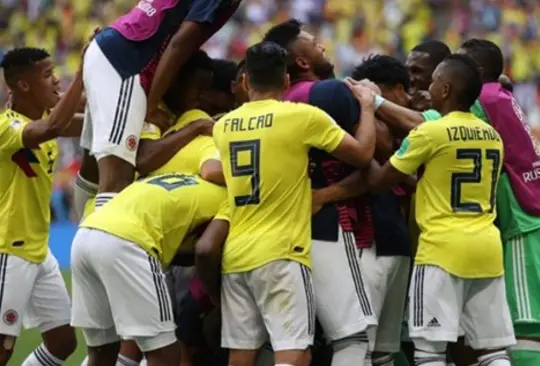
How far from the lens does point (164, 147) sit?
750 cm

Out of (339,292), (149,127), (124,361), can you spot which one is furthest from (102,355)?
(339,292)

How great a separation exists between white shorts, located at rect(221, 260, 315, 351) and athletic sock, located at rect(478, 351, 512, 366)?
1085 millimetres

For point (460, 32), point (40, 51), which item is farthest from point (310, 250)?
point (460, 32)

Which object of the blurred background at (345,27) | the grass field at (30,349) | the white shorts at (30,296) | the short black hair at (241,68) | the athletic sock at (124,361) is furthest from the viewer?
the blurred background at (345,27)

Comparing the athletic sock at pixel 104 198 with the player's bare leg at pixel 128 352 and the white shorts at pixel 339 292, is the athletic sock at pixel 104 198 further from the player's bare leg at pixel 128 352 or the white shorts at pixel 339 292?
the white shorts at pixel 339 292

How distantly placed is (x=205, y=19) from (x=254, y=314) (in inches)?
70.1

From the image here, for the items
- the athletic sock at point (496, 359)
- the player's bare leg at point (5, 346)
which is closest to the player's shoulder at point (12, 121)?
the player's bare leg at point (5, 346)

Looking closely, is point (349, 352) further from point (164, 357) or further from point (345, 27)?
point (345, 27)

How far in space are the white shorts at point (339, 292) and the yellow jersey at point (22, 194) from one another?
7.53ft

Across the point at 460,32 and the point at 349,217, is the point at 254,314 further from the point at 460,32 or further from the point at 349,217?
the point at 460,32

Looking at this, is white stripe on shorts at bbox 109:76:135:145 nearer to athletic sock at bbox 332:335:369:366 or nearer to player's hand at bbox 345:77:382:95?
player's hand at bbox 345:77:382:95

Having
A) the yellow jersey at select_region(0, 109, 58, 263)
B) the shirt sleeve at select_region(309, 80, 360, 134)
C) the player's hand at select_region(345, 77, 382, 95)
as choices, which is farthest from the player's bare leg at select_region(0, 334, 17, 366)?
the player's hand at select_region(345, 77, 382, 95)

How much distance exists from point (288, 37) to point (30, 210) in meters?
2.21

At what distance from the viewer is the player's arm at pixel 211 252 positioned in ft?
22.7
